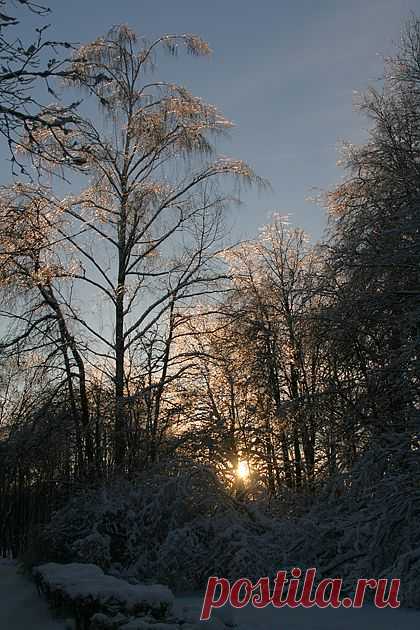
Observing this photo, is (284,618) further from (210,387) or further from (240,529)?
(210,387)

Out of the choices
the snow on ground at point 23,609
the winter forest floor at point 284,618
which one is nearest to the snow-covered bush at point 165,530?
the winter forest floor at point 284,618

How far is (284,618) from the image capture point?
238 inches

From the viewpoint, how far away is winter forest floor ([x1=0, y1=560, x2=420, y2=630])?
5621 mm

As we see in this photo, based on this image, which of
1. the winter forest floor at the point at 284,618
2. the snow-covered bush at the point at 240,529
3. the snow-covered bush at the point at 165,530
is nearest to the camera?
the winter forest floor at the point at 284,618

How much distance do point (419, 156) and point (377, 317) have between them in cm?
319

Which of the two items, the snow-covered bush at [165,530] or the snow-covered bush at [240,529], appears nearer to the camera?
the snow-covered bush at [240,529]

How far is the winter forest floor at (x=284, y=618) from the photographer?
5621mm

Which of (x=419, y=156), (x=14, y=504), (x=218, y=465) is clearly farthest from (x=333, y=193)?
(x=14, y=504)

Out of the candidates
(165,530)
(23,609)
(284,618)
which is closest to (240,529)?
(165,530)

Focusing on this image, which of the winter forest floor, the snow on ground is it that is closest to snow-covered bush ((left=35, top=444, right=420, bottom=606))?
the winter forest floor

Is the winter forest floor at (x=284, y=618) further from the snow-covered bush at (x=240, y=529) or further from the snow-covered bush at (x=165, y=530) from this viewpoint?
the snow-covered bush at (x=165, y=530)

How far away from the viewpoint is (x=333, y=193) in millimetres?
13633

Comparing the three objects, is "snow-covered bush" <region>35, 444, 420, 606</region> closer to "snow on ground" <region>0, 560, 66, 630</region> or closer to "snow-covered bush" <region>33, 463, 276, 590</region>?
"snow-covered bush" <region>33, 463, 276, 590</region>

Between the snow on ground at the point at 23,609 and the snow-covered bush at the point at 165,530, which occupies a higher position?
the snow-covered bush at the point at 165,530
